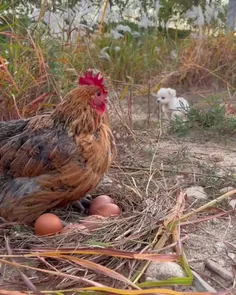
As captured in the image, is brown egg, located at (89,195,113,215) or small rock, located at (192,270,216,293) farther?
brown egg, located at (89,195,113,215)

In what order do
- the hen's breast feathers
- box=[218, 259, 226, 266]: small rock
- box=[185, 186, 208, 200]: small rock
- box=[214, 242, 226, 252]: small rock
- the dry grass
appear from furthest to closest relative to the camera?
the dry grass → box=[185, 186, 208, 200]: small rock → the hen's breast feathers → box=[214, 242, 226, 252]: small rock → box=[218, 259, 226, 266]: small rock

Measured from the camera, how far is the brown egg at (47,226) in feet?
6.72

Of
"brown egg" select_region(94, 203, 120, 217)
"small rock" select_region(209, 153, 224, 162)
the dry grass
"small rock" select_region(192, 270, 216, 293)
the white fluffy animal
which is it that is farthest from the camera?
the dry grass

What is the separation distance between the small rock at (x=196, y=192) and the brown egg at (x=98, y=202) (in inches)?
18.8

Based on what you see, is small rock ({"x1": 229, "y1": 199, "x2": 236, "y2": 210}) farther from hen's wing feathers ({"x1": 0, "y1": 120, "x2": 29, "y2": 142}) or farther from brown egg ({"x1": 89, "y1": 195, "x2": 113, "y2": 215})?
hen's wing feathers ({"x1": 0, "y1": 120, "x2": 29, "y2": 142})

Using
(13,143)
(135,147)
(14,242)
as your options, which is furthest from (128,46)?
(14,242)

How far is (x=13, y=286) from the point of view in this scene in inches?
66.3

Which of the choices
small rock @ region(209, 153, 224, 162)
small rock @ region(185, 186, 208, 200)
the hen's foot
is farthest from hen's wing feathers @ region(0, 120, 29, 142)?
small rock @ region(209, 153, 224, 162)

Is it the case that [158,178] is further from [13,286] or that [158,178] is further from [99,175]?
[13,286]

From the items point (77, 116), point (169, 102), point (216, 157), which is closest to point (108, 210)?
point (77, 116)

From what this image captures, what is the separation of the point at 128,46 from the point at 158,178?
3685 millimetres

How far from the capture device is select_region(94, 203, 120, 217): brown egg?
226 centimetres

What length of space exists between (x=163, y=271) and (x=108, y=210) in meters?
0.58

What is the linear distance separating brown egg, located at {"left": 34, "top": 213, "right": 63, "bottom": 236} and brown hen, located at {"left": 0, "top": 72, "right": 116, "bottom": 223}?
103 mm
